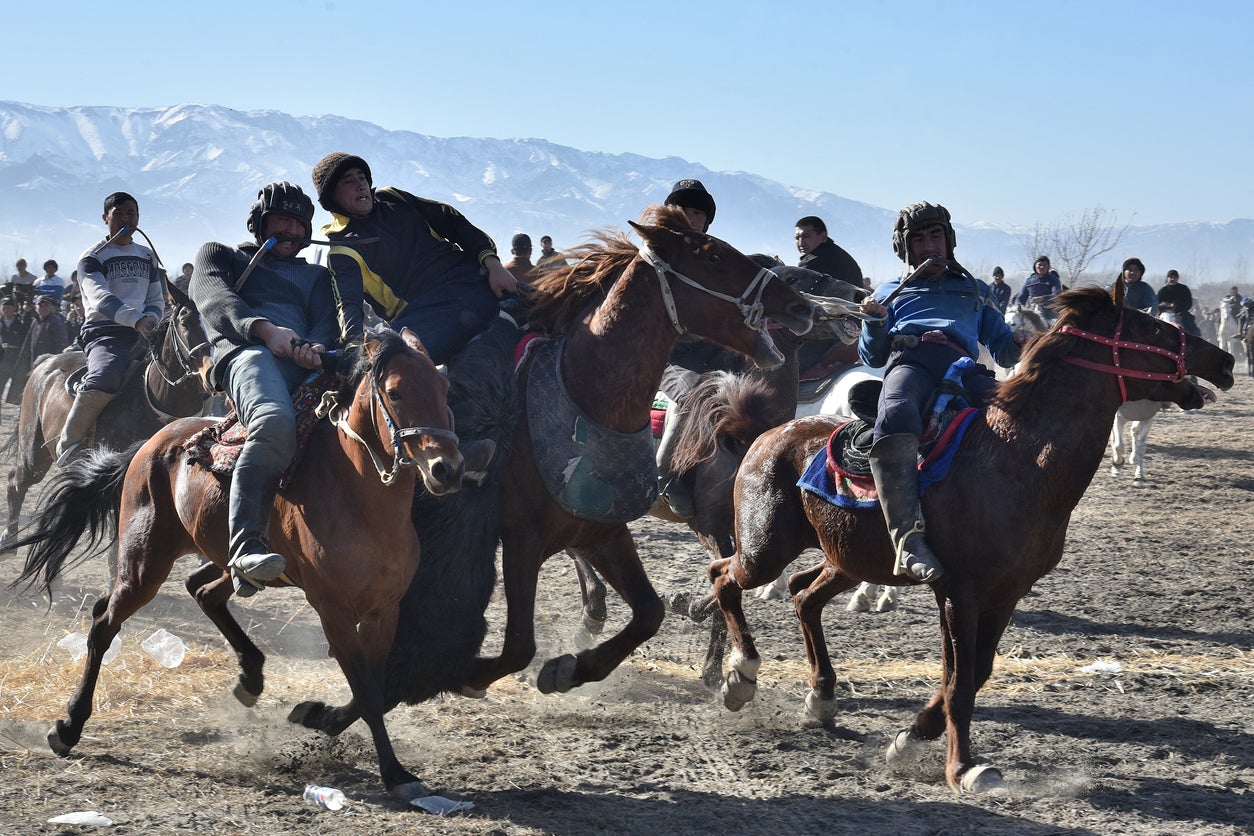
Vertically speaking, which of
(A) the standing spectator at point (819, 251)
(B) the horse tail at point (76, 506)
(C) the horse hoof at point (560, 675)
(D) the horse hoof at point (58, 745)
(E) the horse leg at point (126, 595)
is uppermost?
(A) the standing spectator at point (819, 251)

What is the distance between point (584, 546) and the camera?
5.73 m

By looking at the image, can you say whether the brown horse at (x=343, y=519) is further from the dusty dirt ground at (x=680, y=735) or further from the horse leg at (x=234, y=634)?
the dusty dirt ground at (x=680, y=735)

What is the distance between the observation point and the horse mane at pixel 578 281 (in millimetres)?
5699

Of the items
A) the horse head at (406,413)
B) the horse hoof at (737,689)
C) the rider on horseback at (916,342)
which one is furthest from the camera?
the horse hoof at (737,689)

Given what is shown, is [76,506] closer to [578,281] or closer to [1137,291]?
[578,281]

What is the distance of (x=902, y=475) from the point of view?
522 centimetres

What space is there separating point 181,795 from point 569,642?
335cm

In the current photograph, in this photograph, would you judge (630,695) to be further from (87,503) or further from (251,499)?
(87,503)

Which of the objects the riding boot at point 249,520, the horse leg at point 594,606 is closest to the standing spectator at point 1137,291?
the horse leg at point 594,606

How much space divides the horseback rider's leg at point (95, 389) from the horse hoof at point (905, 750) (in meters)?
6.31

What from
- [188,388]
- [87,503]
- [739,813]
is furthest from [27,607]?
[739,813]

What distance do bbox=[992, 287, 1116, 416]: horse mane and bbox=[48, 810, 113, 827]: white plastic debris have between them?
13.5 ft

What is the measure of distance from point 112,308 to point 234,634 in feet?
11.8

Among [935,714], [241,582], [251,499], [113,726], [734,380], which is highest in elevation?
[734,380]
